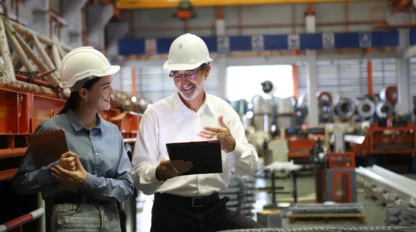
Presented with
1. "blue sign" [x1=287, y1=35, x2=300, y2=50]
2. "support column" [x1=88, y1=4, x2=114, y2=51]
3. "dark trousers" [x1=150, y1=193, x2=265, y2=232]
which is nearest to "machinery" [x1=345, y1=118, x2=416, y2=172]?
"blue sign" [x1=287, y1=35, x2=300, y2=50]

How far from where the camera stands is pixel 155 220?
318 centimetres

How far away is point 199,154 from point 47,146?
79 centimetres

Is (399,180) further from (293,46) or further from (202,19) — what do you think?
(202,19)

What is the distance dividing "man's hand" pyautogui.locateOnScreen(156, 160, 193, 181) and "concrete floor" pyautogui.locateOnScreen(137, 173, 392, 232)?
4283 millimetres

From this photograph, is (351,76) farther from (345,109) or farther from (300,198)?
(300,198)

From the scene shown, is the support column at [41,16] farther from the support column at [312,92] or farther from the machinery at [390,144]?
the support column at [312,92]

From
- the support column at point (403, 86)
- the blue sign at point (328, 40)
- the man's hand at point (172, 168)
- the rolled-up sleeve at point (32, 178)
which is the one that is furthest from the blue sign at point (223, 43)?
the rolled-up sleeve at point (32, 178)

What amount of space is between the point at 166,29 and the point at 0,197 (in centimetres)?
2026

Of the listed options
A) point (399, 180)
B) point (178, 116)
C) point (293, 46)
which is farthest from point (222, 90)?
point (178, 116)

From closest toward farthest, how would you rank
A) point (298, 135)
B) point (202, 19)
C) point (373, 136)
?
point (373, 136)
point (298, 135)
point (202, 19)

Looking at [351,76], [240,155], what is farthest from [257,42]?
[240,155]

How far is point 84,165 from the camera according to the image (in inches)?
104

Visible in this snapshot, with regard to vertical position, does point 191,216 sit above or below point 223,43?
below

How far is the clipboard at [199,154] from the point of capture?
2.77 m
